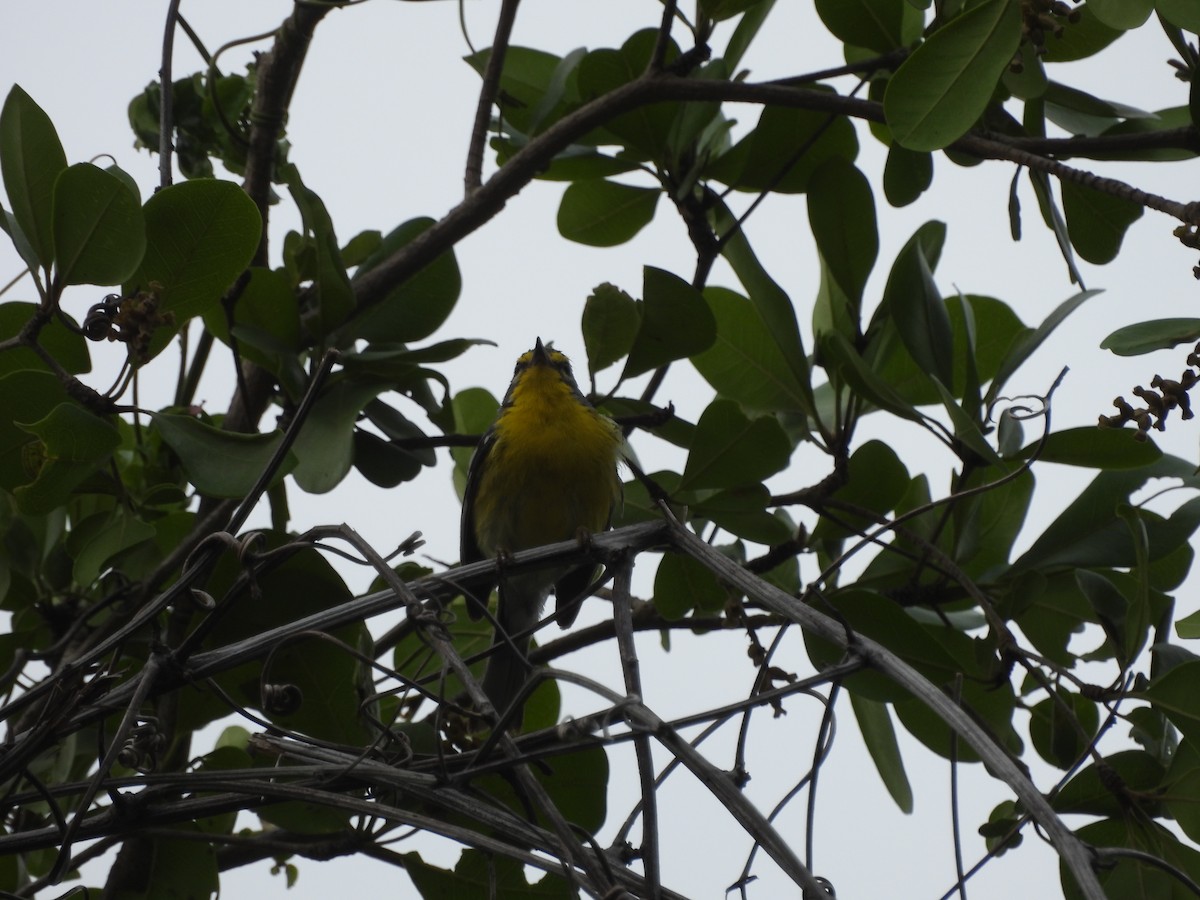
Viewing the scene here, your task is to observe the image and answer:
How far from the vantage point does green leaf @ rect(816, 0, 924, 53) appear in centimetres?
227

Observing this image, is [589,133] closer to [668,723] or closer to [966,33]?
[966,33]

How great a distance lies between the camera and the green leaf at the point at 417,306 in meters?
2.40

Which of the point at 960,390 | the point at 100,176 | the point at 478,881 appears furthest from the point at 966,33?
the point at 478,881

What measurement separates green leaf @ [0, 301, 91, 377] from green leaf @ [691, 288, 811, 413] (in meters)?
1.24

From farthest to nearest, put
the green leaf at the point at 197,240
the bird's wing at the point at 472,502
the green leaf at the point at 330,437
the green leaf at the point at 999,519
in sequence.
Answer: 1. the bird's wing at the point at 472,502
2. the green leaf at the point at 999,519
3. the green leaf at the point at 330,437
4. the green leaf at the point at 197,240

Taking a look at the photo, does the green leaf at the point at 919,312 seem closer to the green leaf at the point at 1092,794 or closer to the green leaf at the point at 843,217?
the green leaf at the point at 843,217

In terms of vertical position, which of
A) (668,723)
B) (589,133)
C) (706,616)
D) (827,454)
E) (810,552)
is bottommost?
(668,723)

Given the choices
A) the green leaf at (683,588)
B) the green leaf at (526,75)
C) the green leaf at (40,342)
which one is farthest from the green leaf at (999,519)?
the green leaf at (40,342)

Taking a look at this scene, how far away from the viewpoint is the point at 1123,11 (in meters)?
1.70

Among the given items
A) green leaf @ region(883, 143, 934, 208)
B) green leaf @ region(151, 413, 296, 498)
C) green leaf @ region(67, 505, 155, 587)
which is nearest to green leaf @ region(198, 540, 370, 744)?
green leaf @ region(151, 413, 296, 498)

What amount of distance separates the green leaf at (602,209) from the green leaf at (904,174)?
678 mm

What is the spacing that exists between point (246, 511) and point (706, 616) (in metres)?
1.16

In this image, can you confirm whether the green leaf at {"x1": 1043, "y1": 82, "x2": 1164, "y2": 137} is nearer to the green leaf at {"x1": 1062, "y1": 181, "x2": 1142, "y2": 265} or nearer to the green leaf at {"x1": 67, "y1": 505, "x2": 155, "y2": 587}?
the green leaf at {"x1": 1062, "y1": 181, "x2": 1142, "y2": 265}

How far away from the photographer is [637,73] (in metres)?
2.64
